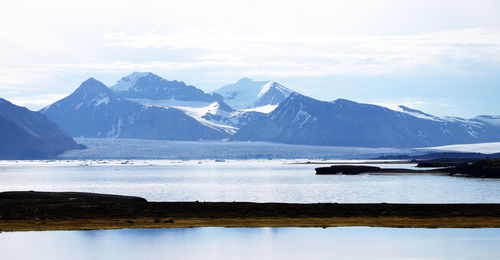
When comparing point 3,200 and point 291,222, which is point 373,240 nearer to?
point 291,222

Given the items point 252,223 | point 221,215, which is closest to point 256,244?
point 252,223

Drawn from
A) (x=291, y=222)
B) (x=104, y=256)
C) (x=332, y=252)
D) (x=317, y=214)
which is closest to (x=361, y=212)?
(x=317, y=214)

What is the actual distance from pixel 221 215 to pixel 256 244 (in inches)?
651

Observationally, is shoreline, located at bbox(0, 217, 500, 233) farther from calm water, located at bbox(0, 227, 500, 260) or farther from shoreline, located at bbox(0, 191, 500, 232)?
calm water, located at bbox(0, 227, 500, 260)

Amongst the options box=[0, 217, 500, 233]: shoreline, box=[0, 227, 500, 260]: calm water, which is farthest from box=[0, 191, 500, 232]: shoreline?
box=[0, 227, 500, 260]: calm water

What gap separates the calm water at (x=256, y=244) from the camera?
33.7 metres

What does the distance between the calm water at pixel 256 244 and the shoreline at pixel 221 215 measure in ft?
11.1

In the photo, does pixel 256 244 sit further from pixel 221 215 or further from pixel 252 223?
pixel 221 215

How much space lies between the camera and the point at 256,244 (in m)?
37.7

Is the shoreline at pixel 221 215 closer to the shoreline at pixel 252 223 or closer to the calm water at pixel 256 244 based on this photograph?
the shoreline at pixel 252 223

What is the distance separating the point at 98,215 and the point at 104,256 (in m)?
20.6

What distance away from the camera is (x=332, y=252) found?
113ft

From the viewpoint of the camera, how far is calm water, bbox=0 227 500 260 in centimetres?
3372

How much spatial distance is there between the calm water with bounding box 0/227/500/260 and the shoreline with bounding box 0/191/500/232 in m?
3.37
